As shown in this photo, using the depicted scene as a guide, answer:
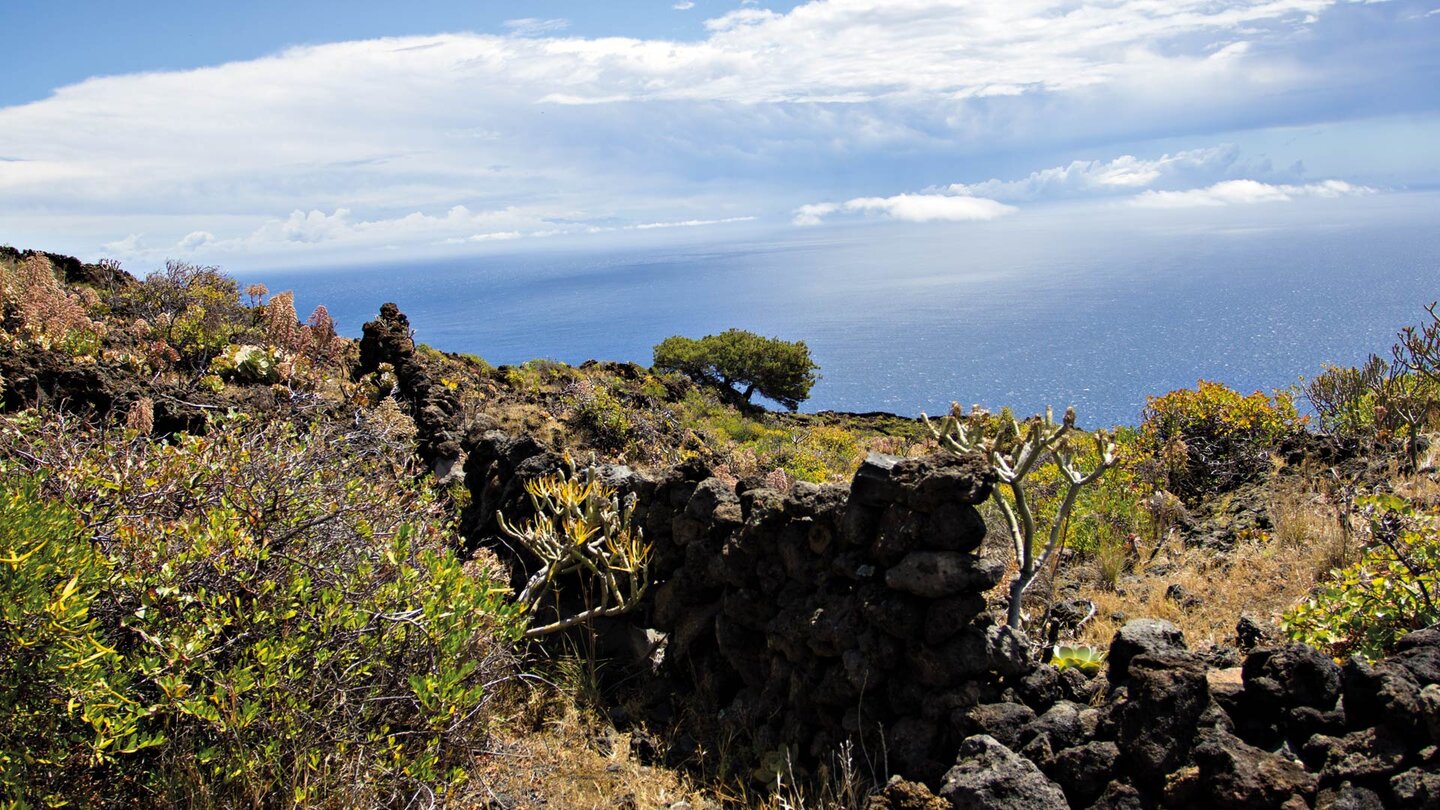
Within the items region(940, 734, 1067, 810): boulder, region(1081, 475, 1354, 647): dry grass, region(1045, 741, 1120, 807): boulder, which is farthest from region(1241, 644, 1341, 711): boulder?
region(1081, 475, 1354, 647): dry grass

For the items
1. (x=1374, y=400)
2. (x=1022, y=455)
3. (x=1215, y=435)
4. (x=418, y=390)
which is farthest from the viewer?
(x=418, y=390)

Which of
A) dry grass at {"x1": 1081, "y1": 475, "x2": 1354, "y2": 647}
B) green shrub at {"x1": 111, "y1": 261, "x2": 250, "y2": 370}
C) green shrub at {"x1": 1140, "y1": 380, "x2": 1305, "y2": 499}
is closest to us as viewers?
dry grass at {"x1": 1081, "y1": 475, "x2": 1354, "y2": 647}

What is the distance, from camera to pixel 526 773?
4.59 meters

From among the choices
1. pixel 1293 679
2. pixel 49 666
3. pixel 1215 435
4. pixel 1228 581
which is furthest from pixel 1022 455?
pixel 1215 435

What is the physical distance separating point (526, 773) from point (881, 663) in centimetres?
202

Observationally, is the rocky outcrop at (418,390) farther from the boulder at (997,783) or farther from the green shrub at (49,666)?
the boulder at (997,783)

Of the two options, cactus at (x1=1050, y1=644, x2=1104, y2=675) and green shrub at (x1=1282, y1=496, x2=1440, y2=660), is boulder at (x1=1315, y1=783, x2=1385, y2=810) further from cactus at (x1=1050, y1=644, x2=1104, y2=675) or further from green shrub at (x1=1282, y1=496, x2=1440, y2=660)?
cactus at (x1=1050, y1=644, x2=1104, y2=675)

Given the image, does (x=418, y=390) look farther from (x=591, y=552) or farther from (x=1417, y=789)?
(x=1417, y=789)

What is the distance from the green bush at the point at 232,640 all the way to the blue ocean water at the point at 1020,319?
18.3 m

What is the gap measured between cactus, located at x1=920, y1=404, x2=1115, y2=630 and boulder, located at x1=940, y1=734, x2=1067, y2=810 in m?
1.10

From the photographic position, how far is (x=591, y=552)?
20.1ft

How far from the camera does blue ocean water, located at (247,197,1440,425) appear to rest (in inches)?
2276

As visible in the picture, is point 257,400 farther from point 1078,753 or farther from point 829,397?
point 829,397

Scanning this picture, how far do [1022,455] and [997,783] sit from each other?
2317 mm
